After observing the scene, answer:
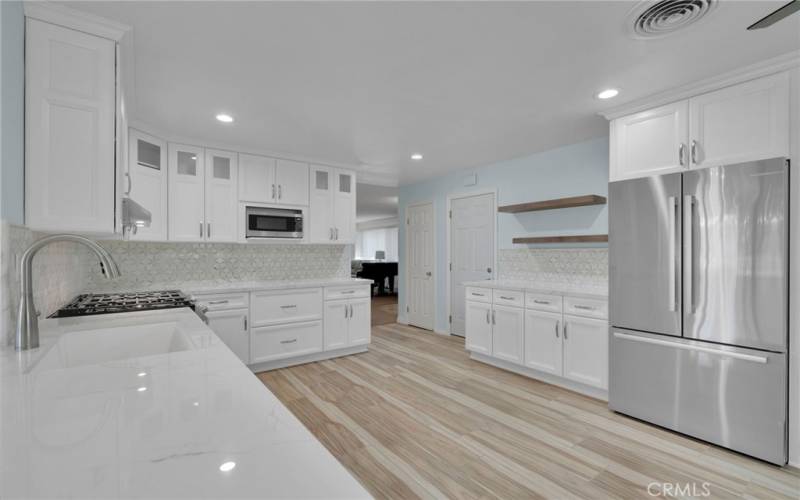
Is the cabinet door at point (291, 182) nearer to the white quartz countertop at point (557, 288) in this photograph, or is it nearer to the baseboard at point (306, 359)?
the baseboard at point (306, 359)

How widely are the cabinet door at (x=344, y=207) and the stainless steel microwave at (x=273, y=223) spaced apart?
49cm

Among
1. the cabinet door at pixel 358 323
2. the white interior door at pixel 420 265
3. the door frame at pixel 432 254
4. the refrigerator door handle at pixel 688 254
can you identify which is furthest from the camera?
the white interior door at pixel 420 265

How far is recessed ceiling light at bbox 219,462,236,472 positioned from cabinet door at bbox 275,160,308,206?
3894mm

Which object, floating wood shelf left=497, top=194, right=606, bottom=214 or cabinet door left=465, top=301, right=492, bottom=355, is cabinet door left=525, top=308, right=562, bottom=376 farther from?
floating wood shelf left=497, top=194, right=606, bottom=214

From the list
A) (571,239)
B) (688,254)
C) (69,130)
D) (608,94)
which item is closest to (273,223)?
(69,130)

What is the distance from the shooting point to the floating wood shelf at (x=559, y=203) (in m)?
3.49

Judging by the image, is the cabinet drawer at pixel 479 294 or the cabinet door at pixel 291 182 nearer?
the cabinet drawer at pixel 479 294

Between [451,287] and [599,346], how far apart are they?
8.01ft

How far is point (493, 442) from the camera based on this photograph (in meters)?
2.40

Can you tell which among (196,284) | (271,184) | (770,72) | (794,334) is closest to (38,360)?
(196,284)

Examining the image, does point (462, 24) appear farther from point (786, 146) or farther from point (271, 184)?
point (271, 184)

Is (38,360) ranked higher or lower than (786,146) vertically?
lower

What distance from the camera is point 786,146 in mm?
2152

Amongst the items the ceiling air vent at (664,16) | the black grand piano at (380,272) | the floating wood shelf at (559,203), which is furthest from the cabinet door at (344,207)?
the black grand piano at (380,272)
